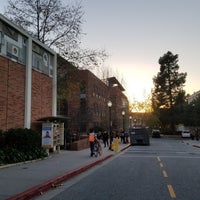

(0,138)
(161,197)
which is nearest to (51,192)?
(161,197)

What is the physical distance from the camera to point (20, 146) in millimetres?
20656

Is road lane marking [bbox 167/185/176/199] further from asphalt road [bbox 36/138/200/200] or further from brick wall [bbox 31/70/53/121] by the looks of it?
brick wall [bbox 31/70/53/121]

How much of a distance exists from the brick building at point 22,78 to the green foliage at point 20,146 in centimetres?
97

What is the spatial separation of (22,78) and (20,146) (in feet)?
16.9

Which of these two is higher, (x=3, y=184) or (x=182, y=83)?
(x=182, y=83)

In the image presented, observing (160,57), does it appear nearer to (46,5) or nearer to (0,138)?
(46,5)

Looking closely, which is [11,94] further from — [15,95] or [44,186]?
[44,186]

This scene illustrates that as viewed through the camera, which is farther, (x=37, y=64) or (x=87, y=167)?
(x=37, y=64)

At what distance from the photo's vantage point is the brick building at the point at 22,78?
21.6 m

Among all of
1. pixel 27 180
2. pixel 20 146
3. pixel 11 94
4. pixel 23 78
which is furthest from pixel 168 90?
pixel 27 180

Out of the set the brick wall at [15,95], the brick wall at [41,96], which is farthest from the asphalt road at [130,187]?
the brick wall at [41,96]

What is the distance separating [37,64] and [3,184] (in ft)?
52.6

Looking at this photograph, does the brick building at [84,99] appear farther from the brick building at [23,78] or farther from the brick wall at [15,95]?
the brick wall at [15,95]

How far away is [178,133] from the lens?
97.9 meters
